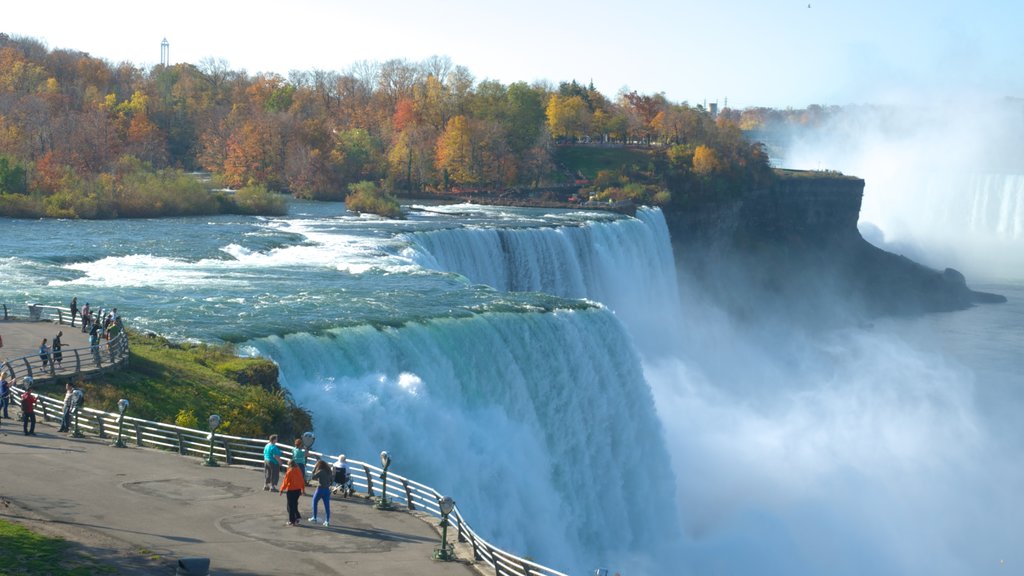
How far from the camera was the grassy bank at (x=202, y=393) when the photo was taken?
2256cm

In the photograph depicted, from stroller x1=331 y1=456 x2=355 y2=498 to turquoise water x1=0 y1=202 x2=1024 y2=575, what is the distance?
5.99 m

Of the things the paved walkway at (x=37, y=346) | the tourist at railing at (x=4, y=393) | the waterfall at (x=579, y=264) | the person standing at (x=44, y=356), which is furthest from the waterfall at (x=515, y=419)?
the waterfall at (x=579, y=264)

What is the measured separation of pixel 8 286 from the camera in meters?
36.6

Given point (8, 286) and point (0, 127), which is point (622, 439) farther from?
point (0, 127)

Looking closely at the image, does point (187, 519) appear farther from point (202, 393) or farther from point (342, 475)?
point (202, 393)

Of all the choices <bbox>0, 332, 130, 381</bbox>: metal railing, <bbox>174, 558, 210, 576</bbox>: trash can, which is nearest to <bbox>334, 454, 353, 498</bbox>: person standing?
<bbox>174, 558, 210, 576</bbox>: trash can

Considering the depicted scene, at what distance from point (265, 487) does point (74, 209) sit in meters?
44.9

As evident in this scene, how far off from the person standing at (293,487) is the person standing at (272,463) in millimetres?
1335

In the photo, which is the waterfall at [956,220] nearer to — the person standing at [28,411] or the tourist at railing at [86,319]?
the tourist at railing at [86,319]

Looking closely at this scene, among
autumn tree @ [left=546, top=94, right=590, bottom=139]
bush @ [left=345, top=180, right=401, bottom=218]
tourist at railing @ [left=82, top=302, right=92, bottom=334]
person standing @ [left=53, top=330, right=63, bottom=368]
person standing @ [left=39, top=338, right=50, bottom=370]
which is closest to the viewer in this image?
person standing @ [left=39, top=338, right=50, bottom=370]

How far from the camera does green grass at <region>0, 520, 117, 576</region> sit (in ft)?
43.9

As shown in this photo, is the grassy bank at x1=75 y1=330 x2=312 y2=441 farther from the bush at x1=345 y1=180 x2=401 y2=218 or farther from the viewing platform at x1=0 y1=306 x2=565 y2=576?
the bush at x1=345 y1=180 x2=401 y2=218

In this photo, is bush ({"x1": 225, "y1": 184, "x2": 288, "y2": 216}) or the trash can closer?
the trash can

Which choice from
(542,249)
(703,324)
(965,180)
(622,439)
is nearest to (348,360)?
(622,439)
